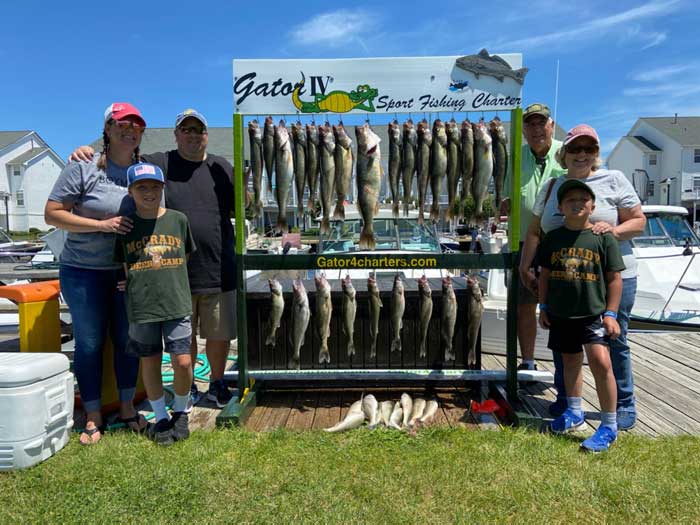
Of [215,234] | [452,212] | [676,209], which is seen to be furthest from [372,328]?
[676,209]

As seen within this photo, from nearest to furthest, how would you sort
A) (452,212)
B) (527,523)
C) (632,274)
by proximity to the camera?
(527,523), (632,274), (452,212)

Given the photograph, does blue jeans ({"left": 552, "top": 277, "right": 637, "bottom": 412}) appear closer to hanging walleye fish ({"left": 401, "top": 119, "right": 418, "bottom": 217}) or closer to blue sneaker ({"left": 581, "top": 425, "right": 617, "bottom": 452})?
blue sneaker ({"left": 581, "top": 425, "right": 617, "bottom": 452})

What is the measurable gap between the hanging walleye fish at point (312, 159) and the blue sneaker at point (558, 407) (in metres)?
2.58

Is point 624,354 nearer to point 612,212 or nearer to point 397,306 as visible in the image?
point 612,212

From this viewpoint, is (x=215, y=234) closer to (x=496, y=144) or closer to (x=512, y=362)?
(x=496, y=144)

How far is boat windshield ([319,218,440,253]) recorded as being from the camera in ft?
24.3

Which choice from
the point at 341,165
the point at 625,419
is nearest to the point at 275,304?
the point at 341,165

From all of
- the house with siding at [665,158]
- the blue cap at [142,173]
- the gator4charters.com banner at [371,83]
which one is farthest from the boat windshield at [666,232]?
the house with siding at [665,158]

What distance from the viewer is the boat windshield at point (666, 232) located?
29.1 ft

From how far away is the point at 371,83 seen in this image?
3811 mm

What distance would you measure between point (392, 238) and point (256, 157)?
13.3 feet

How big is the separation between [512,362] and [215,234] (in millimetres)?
2686

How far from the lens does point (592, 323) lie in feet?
11.2

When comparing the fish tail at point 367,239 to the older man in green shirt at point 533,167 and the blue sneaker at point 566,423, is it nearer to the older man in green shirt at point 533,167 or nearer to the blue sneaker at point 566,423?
the older man in green shirt at point 533,167
